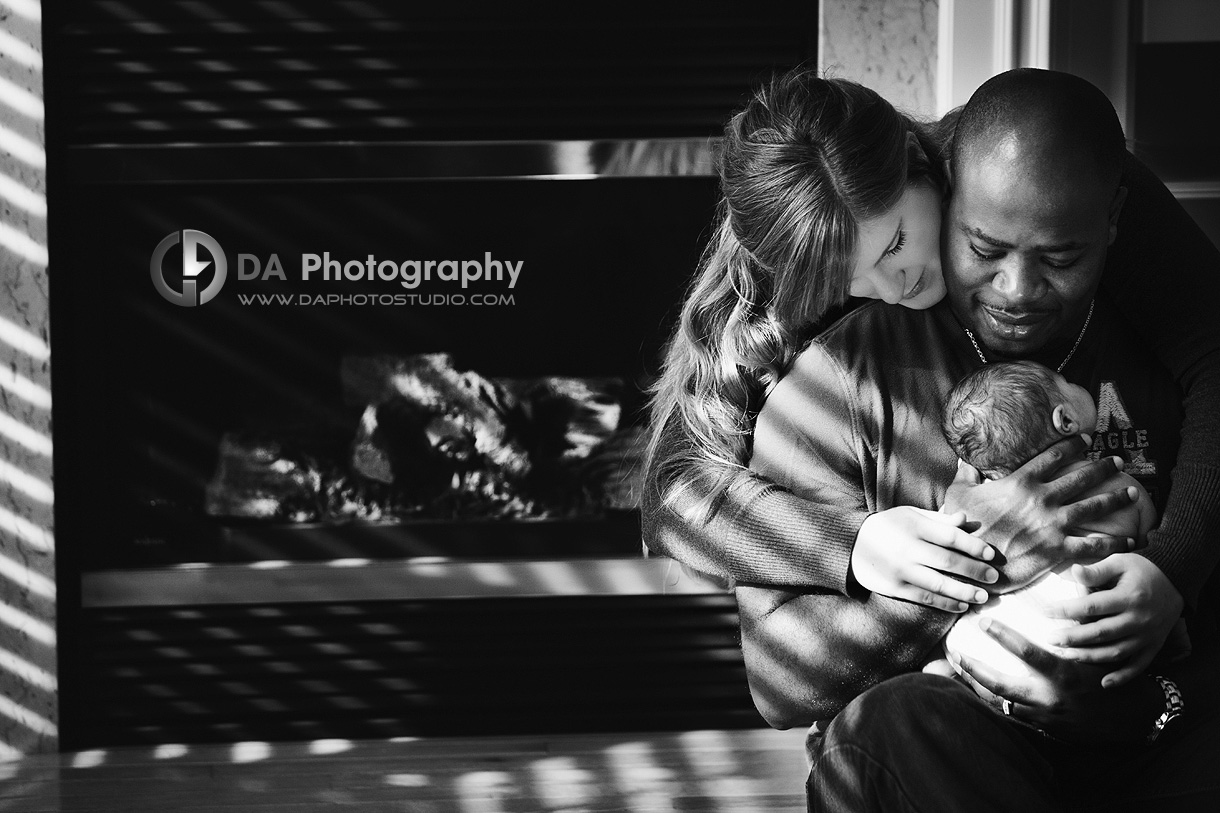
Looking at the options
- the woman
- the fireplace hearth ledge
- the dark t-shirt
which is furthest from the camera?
the fireplace hearth ledge

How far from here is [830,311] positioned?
140 centimetres

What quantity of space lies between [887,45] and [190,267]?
1.52m

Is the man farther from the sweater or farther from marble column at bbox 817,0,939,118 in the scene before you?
marble column at bbox 817,0,939,118

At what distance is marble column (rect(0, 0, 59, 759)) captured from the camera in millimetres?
2242

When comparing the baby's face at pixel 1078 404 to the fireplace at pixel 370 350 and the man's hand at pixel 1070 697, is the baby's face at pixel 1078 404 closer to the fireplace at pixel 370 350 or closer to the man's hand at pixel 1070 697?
the man's hand at pixel 1070 697

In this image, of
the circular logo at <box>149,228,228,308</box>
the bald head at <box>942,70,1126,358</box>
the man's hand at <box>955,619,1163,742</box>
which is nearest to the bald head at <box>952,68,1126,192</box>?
the bald head at <box>942,70,1126,358</box>

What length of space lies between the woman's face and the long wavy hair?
0.01m

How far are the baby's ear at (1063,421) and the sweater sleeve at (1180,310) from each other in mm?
129

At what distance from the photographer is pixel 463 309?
2418 mm

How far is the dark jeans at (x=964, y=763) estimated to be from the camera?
1049mm

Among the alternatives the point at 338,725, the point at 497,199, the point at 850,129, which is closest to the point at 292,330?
the point at 497,199

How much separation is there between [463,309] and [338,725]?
0.92m

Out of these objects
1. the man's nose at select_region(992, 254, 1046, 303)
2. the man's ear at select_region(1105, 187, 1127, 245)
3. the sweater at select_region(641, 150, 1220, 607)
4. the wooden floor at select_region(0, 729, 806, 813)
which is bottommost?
the wooden floor at select_region(0, 729, 806, 813)

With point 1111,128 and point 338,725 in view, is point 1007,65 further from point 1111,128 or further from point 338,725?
point 338,725
